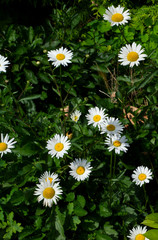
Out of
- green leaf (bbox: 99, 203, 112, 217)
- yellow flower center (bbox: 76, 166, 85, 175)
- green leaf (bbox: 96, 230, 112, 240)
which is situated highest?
yellow flower center (bbox: 76, 166, 85, 175)

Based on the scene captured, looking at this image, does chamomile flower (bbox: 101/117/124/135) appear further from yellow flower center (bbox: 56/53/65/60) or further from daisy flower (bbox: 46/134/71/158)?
yellow flower center (bbox: 56/53/65/60)

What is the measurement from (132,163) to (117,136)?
19.0 inches

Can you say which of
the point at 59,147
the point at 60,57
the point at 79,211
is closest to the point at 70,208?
the point at 79,211

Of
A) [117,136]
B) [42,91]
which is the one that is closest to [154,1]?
[42,91]

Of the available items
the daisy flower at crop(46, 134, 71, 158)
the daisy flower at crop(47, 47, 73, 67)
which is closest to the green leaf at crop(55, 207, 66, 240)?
the daisy flower at crop(46, 134, 71, 158)

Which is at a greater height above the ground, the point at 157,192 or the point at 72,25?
the point at 72,25

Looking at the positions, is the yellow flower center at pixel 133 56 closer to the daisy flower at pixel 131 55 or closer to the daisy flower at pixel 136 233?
the daisy flower at pixel 131 55

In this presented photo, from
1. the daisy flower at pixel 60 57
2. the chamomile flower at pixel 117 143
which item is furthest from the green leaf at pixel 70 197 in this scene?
the daisy flower at pixel 60 57

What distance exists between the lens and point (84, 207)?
215 cm

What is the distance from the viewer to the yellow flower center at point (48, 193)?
173cm

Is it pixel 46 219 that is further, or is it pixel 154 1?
pixel 154 1

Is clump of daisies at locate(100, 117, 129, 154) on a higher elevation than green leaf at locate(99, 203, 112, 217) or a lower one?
higher

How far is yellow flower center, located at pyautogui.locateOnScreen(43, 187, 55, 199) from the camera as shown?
1733 millimetres

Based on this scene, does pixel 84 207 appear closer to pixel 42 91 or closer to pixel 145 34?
pixel 42 91
